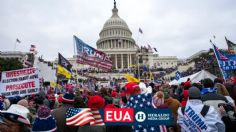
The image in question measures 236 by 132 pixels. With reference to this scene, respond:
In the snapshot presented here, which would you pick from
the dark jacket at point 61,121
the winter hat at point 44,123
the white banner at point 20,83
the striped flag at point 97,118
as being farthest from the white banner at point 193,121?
the white banner at point 20,83

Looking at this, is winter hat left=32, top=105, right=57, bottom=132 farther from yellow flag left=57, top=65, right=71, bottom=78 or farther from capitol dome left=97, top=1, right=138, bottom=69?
capitol dome left=97, top=1, right=138, bottom=69

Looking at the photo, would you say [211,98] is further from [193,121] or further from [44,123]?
[44,123]

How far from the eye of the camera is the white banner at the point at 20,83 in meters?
9.48

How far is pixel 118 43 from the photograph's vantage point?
121062mm

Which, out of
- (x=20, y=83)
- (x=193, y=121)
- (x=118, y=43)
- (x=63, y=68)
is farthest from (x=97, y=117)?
(x=118, y=43)

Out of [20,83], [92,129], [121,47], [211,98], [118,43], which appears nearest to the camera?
[92,129]

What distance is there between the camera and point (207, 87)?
21.1 feet

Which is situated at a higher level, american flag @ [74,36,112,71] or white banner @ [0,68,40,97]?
american flag @ [74,36,112,71]

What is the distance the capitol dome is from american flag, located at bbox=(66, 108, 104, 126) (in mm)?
106163

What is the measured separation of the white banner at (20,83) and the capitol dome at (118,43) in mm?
101217

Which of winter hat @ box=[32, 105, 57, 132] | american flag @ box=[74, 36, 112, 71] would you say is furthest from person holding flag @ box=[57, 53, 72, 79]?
winter hat @ box=[32, 105, 57, 132]

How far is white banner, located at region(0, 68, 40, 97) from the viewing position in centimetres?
948

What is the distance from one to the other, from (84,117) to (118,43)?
117 m

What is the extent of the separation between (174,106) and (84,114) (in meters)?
3.45
